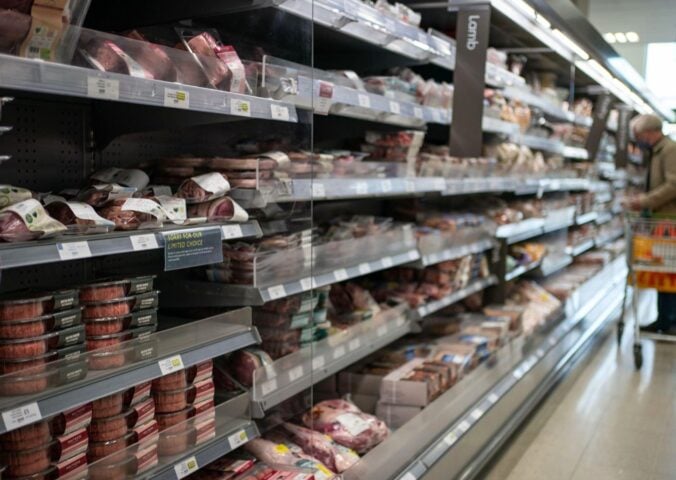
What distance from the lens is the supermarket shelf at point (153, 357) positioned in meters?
1.67

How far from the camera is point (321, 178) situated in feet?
9.80

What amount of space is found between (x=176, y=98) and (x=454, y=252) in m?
2.75

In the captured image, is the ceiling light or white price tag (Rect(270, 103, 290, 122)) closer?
white price tag (Rect(270, 103, 290, 122))

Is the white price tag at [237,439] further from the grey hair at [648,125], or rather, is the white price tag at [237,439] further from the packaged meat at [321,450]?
the grey hair at [648,125]

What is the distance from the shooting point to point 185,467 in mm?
2143

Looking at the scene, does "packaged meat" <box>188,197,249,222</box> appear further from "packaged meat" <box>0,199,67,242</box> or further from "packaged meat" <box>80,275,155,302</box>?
"packaged meat" <box>0,199,67,242</box>

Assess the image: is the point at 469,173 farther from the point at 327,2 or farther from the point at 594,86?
the point at 594,86

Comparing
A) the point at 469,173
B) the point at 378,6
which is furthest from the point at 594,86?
the point at 378,6

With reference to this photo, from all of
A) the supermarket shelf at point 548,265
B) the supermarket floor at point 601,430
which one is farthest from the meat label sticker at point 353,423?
the supermarket shelf at point 548,265

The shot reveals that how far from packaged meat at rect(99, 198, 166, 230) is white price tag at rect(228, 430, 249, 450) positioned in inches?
29.2

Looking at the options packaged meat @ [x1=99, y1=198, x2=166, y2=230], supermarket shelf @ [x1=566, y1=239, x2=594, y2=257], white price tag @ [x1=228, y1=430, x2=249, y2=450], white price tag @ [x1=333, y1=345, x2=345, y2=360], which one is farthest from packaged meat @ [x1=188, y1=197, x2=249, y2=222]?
supermarket shelf @ [x1=566, y1=239, x2=594, y2=257]

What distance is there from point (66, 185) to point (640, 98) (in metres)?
8.18

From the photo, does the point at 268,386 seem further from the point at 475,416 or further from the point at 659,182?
the point at 659,182

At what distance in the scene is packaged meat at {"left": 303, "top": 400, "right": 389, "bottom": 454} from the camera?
3.00 meters
